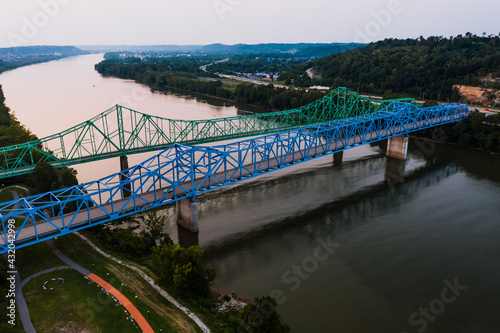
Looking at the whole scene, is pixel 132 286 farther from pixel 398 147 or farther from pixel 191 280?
pixel 398 147

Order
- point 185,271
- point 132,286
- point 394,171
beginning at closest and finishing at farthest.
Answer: point 185,271
point 132,286
point 394,171

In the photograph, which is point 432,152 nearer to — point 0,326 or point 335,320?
point 335,320

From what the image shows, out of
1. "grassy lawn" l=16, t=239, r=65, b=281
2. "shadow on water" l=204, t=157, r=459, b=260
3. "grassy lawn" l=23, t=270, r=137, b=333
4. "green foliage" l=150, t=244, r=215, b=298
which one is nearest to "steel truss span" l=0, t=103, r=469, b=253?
"grassy lawn" l=16, t=239, r=65, b=281

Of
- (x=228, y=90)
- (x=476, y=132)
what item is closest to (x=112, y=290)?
(x=476, y=132)

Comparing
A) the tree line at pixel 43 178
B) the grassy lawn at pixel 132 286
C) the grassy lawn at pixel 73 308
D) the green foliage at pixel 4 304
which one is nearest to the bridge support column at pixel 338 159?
the tree line at pixel 43 178

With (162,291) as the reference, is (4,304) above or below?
above

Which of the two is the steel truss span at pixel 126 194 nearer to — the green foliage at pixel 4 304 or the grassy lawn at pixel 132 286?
the green foliage at pixel 4 304
